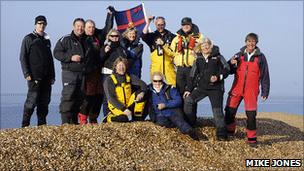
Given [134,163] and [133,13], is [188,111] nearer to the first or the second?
[134,163]

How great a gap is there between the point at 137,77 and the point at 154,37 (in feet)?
3.94

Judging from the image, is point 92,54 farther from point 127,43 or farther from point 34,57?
point 34,57

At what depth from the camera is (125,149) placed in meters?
7.68

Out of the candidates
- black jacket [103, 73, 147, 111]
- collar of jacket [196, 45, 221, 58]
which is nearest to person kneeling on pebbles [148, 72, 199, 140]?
black jacket [103, 73, 147, 111]

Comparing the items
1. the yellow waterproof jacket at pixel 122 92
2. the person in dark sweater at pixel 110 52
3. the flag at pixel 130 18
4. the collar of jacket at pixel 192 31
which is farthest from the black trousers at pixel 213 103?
the flag at pixel 130 18

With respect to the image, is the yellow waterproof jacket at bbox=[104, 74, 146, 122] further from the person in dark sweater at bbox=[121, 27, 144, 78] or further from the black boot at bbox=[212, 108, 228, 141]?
the black boot at bbox=[212, 108, 228, 141]

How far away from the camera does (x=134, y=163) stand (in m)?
7.20

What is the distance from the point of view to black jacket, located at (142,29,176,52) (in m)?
10.0

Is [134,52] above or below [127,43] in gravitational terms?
below

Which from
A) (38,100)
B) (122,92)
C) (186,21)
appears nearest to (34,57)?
(38,100)

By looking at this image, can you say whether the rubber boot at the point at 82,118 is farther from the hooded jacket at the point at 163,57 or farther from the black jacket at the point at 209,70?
the black jacket at the point at 209,70

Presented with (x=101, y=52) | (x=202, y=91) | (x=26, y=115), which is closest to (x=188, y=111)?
(x=202, y=91)

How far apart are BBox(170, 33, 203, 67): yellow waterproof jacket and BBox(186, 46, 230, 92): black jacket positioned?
0.38 meters

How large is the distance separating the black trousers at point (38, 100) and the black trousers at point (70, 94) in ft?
1.80
